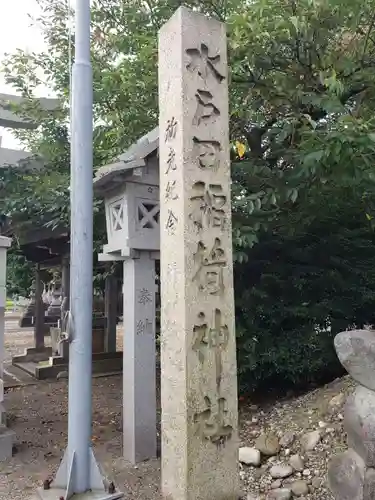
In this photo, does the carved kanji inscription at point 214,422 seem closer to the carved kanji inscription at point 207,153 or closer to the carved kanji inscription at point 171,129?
the carved kanji inscription at point 207,153

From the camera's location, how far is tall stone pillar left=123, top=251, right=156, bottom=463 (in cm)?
511

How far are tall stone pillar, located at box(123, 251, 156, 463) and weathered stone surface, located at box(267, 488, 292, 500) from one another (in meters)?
1.57

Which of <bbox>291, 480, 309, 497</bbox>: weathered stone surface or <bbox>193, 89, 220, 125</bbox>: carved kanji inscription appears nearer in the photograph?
<bbox>193, 89, 220, 125</bbox>: carved kanji inscription

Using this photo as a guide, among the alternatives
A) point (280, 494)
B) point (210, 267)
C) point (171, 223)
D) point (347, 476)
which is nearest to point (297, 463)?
point (280, 494)

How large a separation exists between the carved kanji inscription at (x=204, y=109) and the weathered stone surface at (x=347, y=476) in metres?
2.68

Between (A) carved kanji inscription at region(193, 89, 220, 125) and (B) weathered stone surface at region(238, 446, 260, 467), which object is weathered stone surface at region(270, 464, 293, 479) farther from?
(A) carved kanji inscription at region(193, 89, 220, 125)

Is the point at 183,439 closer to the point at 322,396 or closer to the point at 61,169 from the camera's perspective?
the point at 322,396

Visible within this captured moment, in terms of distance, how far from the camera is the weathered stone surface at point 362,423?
333 cm

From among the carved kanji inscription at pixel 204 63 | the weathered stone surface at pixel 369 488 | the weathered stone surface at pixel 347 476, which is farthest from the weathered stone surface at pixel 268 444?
the carved kanji inscription at pixel 204 63

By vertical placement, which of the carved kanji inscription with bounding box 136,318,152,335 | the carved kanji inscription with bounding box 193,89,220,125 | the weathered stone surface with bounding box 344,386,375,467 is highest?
the carved kanji inscription with bounding box 193,89,220,125

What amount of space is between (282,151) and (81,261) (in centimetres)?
282

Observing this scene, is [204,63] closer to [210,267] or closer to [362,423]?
[210,267]

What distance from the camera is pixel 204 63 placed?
3.45 metres

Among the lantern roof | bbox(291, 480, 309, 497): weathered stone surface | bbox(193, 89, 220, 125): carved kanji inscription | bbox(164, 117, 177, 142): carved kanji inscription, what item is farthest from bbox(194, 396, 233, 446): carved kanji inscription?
the lantern roof
